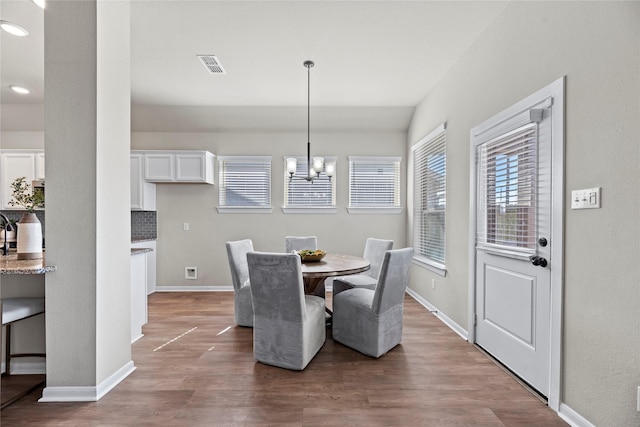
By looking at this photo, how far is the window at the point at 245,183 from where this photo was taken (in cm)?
515

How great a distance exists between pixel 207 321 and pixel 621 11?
417 centimetres

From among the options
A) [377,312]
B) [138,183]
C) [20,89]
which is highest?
[20,89]

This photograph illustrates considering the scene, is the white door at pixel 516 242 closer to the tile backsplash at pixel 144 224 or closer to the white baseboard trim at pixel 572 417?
the white baseboard trim at pixel 572 417

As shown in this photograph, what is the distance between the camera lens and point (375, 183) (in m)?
5.24

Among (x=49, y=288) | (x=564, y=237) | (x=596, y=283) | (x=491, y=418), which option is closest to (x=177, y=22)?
(x=49, y=288)

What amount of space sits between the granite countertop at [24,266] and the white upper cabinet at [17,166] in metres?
3.47

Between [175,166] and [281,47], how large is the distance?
2.64m

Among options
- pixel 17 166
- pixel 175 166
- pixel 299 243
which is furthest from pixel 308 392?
pixel 17 166

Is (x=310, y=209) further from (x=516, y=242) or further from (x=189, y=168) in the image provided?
(x=516, y=242)

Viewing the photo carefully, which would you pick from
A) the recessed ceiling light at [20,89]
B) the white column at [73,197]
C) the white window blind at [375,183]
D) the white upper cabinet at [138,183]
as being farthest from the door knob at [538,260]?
the recessed ceiling light at [20,89]

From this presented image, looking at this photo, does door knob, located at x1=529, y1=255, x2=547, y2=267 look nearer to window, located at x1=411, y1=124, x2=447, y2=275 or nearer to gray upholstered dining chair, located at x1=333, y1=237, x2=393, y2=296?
window, located at x1=411, y1=124, x2=447, y2=275

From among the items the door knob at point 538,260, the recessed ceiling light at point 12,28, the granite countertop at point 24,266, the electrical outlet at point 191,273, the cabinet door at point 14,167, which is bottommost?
the electrical outlet at point 191,273

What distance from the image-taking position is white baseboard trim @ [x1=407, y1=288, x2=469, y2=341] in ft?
10.2

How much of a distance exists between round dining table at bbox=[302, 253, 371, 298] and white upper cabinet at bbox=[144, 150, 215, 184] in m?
2.61
